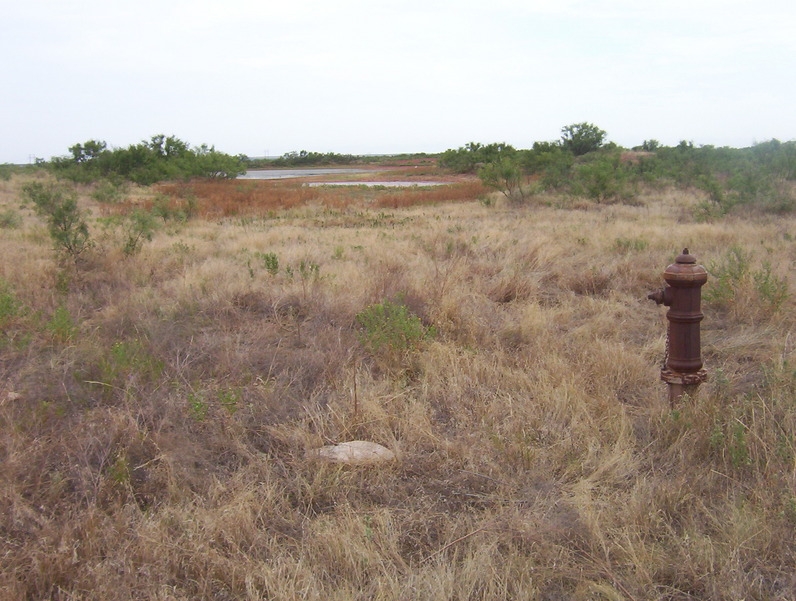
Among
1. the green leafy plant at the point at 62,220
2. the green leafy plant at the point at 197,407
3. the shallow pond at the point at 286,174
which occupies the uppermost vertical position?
the shallow pond at the point at 286,174

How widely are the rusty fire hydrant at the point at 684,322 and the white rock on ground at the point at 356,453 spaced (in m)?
1.52

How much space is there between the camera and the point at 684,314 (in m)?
3.04

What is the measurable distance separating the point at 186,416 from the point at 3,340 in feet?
6.61

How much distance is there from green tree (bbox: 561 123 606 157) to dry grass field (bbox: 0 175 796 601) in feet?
119

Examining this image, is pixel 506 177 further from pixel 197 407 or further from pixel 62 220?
pixel 197 407

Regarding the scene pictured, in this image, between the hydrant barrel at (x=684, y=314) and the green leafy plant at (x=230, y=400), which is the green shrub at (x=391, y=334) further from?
the hydrant barrel at (x=684, y=314)

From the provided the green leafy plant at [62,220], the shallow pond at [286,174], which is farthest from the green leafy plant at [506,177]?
the shallow pond at [286,174]

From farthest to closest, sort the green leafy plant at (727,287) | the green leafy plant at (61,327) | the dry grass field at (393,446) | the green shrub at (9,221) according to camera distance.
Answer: the green shrub at (9,221), the green leafy plant at (727,287), the green leafy plant at (61,327), the dry grass field at (393,446)

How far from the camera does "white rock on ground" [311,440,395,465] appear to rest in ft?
9.32

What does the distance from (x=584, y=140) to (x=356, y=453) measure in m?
40.2

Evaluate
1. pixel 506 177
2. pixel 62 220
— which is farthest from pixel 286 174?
pixel 62 220

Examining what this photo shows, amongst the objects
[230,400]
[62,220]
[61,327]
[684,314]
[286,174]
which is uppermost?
[286,174]

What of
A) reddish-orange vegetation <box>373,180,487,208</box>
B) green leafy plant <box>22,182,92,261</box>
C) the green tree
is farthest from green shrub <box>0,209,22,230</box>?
the green tree

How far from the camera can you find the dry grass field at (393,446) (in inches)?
82.7
